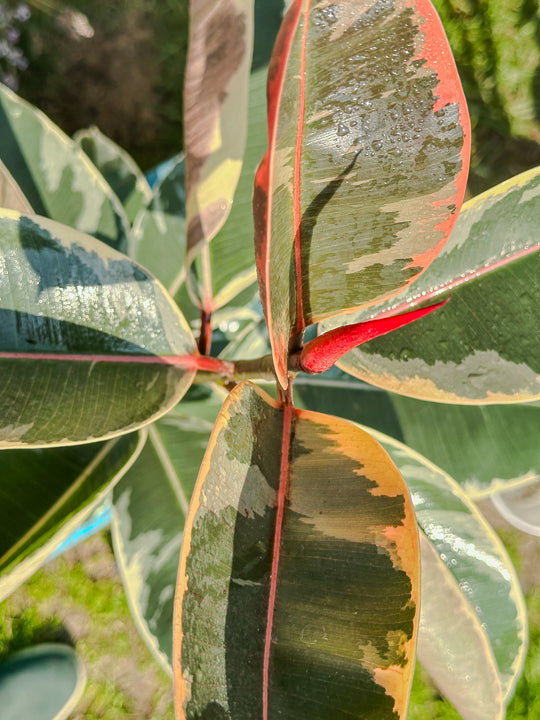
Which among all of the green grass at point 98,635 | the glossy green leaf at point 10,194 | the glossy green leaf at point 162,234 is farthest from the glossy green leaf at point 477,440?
the green grass at point 98,635

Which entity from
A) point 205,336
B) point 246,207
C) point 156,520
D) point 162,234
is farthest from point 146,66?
point 156,520

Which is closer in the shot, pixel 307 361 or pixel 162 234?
pixel 307 361

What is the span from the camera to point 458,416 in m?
0.84

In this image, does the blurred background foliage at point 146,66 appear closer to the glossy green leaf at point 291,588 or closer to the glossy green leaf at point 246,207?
the glossy green leaf at point 246,207

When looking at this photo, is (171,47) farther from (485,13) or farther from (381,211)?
(381,211)

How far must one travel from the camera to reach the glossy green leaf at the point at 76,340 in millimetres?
529

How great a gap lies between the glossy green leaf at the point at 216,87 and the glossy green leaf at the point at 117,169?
61 cm

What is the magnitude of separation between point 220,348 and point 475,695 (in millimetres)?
629

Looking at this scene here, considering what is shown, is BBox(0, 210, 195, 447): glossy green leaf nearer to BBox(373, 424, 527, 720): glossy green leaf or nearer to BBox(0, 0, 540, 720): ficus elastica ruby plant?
BBox(0, 0, 540, 720): ficus elastica ruby plant

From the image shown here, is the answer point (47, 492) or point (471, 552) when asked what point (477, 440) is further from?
point (47, 492)

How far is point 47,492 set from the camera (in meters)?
0.65

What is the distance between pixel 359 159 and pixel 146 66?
4.80 ft

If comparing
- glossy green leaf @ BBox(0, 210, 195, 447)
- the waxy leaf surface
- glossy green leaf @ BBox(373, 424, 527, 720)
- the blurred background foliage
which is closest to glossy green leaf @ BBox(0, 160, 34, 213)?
glossy green leaf @ BBox(0, 210, 195, 447)

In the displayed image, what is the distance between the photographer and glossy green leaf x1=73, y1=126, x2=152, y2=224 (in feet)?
3.51
